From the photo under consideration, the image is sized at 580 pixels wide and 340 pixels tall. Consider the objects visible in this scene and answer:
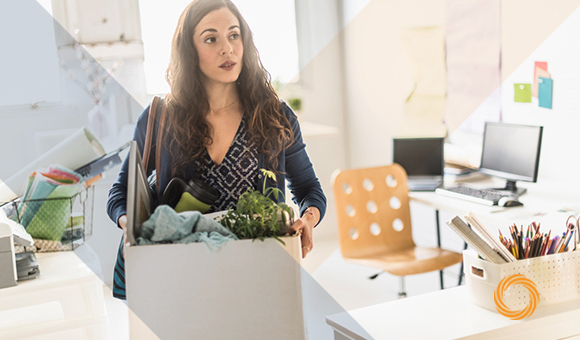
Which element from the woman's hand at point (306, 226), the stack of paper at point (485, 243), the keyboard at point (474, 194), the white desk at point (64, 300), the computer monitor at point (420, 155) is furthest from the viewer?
the computer monitor at point (420, 155)

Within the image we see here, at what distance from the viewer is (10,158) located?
3475 millimetres

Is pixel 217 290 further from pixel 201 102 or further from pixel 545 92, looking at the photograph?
pixel 545 92

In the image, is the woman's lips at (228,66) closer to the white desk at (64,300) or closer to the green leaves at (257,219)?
the green leaves at (257,219)

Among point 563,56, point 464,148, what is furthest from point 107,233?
point 563,56

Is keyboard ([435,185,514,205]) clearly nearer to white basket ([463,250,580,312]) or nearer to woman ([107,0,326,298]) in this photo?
white basket ([463,250,580,312])

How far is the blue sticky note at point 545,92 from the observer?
262 cm

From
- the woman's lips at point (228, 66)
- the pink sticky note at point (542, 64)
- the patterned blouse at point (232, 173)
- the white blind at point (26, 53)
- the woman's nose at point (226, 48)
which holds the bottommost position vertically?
the patterned blouse at point (232, 173)

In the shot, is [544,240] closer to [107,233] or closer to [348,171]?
[348,171]

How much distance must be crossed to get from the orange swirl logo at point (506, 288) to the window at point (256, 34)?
124 inches

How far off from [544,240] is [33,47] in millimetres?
3329

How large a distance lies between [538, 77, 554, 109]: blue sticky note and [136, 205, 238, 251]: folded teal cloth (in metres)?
2.17

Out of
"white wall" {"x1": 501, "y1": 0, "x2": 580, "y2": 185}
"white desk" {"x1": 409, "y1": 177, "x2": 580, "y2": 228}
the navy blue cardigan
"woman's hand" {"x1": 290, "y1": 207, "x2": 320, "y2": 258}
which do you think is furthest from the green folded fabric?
"white wall" {"x1": 501, "y1": 0, "x2": 580, "y2": 185}

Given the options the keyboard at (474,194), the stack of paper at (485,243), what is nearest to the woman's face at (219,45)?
the stack of paper at (485,243)

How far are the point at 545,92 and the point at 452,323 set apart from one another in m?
1.84
